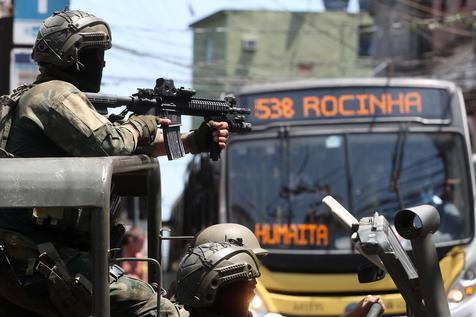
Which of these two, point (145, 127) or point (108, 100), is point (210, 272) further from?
point (108, 100)

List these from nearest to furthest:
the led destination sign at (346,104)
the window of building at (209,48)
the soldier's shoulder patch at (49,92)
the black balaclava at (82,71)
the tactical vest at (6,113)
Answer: the soldier's shoulder patch at (49,92) < the tactical vest at (6,113) < the black balaclava at (82,71) < the led destination sign at (346,104) < the window of building at (209,48)

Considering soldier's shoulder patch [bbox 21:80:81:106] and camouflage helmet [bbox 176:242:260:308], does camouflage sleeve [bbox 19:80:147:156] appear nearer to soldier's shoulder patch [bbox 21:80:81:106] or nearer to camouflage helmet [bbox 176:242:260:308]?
soldier's shoulder patch [bbox 21:80:81:106]

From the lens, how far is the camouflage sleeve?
3.32 metres

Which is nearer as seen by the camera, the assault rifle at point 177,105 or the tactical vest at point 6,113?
the tactical vest at point 6,113

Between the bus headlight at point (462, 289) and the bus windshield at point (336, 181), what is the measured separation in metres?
0.52

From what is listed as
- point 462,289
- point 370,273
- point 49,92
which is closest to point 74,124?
point 49,92

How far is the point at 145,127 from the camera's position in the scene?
11.8 feet

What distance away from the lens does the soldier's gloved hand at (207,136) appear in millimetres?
3844

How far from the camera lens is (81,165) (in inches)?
114

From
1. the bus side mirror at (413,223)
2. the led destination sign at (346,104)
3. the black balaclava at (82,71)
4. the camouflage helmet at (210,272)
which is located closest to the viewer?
the bus side mirror at (413,223)

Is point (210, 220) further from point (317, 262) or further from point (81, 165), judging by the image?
point (81, 165)

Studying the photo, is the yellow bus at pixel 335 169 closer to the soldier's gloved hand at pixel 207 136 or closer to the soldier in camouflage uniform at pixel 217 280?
the soldier's gloved hand at pixel 207 136

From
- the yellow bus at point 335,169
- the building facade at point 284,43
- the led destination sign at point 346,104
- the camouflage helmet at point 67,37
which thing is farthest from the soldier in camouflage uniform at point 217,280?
the building facade at point 284,43

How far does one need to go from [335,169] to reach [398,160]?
60 centimetres
